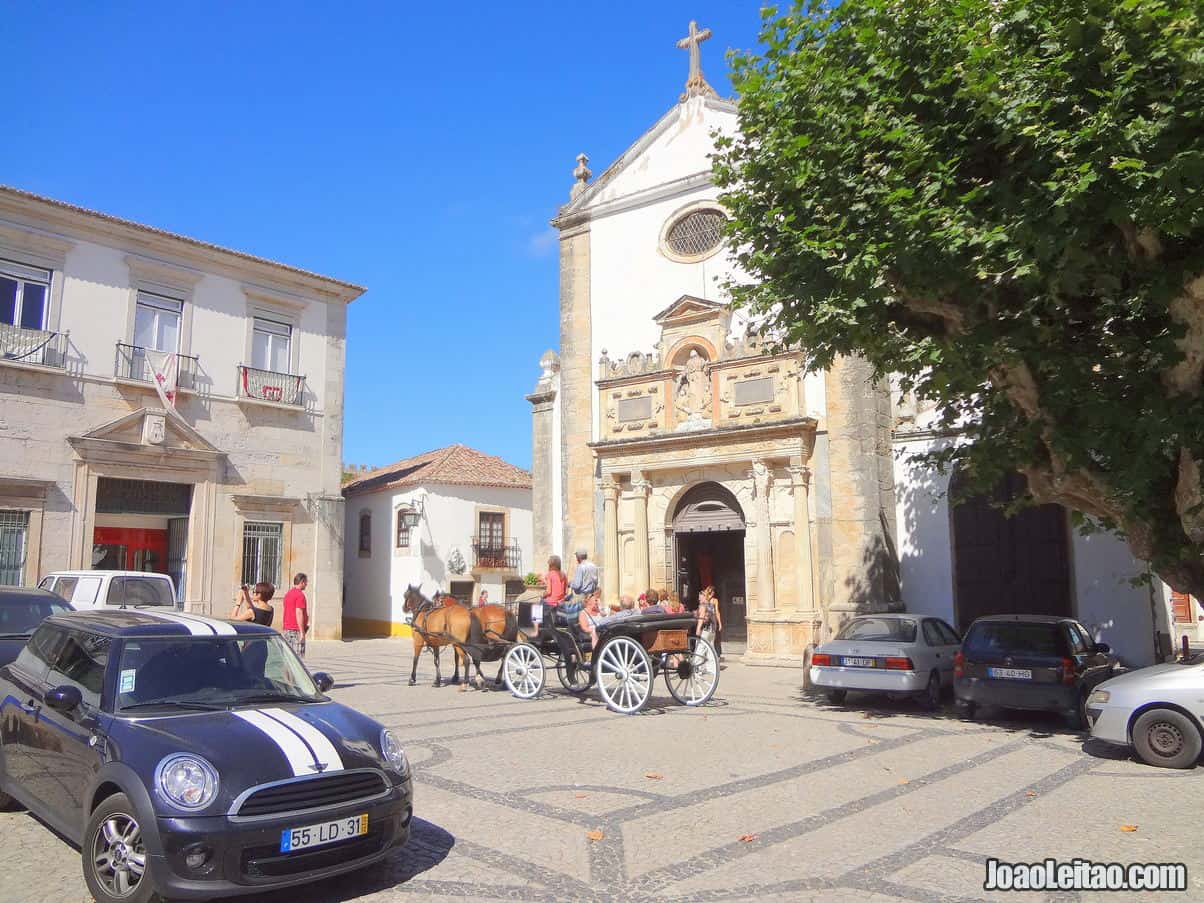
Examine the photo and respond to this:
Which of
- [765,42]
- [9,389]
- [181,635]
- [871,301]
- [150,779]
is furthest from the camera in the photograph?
[9,389]

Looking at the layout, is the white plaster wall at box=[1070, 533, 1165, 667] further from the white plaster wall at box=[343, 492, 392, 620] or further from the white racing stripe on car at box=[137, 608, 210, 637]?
the white plaster wall at box=[343, 492, 392, 620]

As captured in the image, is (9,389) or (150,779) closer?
(150,779)

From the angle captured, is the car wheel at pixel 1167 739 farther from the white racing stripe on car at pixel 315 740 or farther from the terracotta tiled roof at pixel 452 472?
the terracotta tiled roof at pixel 452 472

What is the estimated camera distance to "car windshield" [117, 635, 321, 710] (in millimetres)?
5227

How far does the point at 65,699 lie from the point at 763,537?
14.4 meters

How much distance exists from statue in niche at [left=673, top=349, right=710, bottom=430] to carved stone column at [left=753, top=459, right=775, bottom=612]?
5.39 ft

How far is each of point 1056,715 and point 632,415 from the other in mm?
10692

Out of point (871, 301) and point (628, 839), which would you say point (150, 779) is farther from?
point (871, 301)

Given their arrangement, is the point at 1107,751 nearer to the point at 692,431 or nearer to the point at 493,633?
the point at 493,633

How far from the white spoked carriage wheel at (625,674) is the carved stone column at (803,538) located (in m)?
7.00

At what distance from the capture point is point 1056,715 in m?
11.6

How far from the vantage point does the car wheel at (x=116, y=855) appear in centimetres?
431

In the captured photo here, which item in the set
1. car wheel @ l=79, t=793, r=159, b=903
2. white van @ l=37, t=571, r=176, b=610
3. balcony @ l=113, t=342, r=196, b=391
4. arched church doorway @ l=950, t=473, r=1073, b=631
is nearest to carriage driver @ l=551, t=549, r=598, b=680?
white van @ l=37, t=571, r=176, b=610

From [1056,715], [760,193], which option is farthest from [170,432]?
[1056,715]
